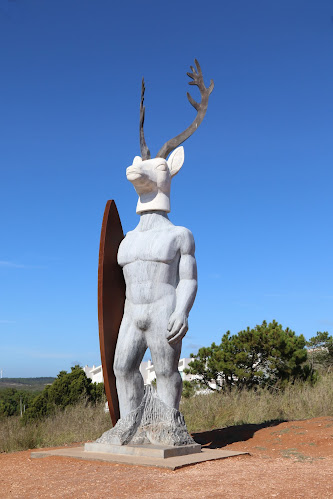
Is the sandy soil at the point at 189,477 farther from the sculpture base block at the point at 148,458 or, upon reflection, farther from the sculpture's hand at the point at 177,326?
the sculpture's hand at the point at 177,326

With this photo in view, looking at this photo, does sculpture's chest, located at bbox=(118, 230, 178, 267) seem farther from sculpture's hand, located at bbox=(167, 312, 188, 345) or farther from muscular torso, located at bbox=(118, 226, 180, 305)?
sculpture's hand, located at bbox=(167, 312, 188, 345)

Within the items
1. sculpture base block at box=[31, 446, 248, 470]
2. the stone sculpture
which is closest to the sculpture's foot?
the stone sculpture

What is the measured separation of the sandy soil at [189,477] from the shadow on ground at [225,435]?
1.77ft

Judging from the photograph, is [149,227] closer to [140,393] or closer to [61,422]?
[140,393]

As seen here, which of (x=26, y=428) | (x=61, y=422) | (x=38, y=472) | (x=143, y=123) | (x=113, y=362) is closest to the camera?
(x=38, y=472)

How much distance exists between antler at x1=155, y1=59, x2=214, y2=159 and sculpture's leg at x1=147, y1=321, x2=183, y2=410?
223 cm

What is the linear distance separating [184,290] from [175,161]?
1671mm

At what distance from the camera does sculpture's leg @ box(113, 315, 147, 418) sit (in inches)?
247

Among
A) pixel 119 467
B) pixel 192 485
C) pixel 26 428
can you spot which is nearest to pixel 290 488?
pixel 192 485

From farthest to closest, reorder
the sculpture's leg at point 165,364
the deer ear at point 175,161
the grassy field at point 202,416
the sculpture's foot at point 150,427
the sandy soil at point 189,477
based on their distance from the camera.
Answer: the grassy field at point 202,416 → the deer ear at point 175,161 → the sculpture's leg at point 165,364 → the sculpture's foot at point 150,427 → the sandy soil at point 189,477

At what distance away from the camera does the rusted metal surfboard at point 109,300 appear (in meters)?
6.45

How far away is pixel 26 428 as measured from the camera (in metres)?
8.48

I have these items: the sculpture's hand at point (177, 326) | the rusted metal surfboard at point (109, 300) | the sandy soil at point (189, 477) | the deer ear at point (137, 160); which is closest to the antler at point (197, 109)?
the deer ear at point (137, 160)

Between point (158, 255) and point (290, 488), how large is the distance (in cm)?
279
